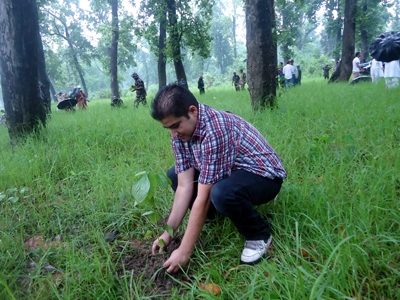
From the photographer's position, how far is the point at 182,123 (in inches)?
59.2

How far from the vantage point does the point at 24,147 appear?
3555 mm

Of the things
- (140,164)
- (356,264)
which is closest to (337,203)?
(356,264)

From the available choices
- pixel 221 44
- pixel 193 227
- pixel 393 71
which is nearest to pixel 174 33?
pixel 393 71

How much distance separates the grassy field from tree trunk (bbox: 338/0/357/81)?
7.56m

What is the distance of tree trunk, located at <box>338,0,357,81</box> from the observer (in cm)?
995

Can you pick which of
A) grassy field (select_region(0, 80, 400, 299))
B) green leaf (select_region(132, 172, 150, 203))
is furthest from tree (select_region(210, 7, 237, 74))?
green leaf (select_region(132, 172, 150, 203))

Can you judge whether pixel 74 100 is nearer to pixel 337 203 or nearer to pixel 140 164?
pixel 140 164

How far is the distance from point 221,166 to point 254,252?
516 millimetres

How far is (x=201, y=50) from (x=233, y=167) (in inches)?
386

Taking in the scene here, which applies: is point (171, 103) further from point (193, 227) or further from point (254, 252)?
point (254, 252)

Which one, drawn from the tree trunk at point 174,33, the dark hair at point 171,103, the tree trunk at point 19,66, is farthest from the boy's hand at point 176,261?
the tree trunk at point 174,33

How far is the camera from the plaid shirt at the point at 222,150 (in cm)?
149

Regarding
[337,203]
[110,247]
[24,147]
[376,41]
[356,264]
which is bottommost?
[110,247]

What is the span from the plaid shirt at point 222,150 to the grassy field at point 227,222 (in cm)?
39
